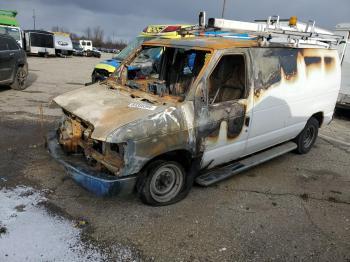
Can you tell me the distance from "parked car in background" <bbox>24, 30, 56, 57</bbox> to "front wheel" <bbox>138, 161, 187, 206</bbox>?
91.6 ft

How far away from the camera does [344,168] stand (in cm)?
572

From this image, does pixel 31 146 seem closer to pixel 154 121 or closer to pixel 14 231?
pixel 14 231

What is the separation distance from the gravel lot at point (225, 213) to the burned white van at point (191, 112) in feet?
0.93

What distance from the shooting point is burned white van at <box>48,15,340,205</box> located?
3.54 metres

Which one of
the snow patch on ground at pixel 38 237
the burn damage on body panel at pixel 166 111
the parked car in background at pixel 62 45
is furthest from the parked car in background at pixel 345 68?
the parked car in background at pixel 62 45

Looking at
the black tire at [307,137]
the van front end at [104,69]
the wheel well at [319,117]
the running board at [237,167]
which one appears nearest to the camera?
the running board at [237,167]

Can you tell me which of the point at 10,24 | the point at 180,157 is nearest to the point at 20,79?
the point at 180,157

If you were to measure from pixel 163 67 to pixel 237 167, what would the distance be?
73.7 inches

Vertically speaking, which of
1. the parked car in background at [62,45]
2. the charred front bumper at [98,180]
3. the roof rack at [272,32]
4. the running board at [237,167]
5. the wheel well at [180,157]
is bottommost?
the parked car in background at [62,45]

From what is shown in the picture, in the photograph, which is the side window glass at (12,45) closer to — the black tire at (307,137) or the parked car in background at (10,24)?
the black tire at (307,137)

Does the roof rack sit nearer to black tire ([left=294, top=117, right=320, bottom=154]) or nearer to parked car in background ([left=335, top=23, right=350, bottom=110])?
black tire ([left=294, top=117, right=320, bottom=154])

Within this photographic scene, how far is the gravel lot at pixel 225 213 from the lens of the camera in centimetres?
338

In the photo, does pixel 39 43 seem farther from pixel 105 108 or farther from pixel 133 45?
pixel 105 108

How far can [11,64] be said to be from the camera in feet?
33.5
